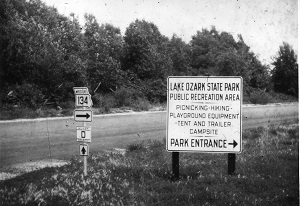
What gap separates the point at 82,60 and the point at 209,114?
17.7m

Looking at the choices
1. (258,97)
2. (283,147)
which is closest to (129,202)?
(283,147)

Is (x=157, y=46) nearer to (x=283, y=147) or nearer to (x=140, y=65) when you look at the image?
(x=140, y=65)

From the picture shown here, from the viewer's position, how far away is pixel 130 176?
6.28 metres

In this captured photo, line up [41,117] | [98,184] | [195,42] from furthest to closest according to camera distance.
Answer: [195,42] → [41,117] → [98,184]

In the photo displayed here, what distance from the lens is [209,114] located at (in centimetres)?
614

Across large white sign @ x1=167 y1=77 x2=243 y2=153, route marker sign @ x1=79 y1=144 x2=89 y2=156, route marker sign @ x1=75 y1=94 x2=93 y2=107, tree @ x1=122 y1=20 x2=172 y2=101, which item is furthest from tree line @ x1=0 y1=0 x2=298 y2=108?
route marker sign @ x1=79 y1=144 x2=89 y2=156

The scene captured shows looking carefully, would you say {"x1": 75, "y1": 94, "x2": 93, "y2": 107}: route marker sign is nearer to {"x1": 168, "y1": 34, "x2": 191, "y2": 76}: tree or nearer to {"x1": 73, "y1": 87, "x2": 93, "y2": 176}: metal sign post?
{"x1": 73, "y1": 87, "x2": 93, "y2": 176}: metal sign post

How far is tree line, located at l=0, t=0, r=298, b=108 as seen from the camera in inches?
719

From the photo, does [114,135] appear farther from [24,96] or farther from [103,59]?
[103,59]

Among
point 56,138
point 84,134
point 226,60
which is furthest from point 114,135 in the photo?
point 226,60

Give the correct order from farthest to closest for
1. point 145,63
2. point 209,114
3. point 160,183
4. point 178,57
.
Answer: point 178,57 < point 145,63 < point 209,114 < point 160,183

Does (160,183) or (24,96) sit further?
(24,96)

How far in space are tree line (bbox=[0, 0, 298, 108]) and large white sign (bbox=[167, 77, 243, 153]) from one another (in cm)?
549

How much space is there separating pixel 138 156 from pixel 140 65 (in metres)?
18.9
